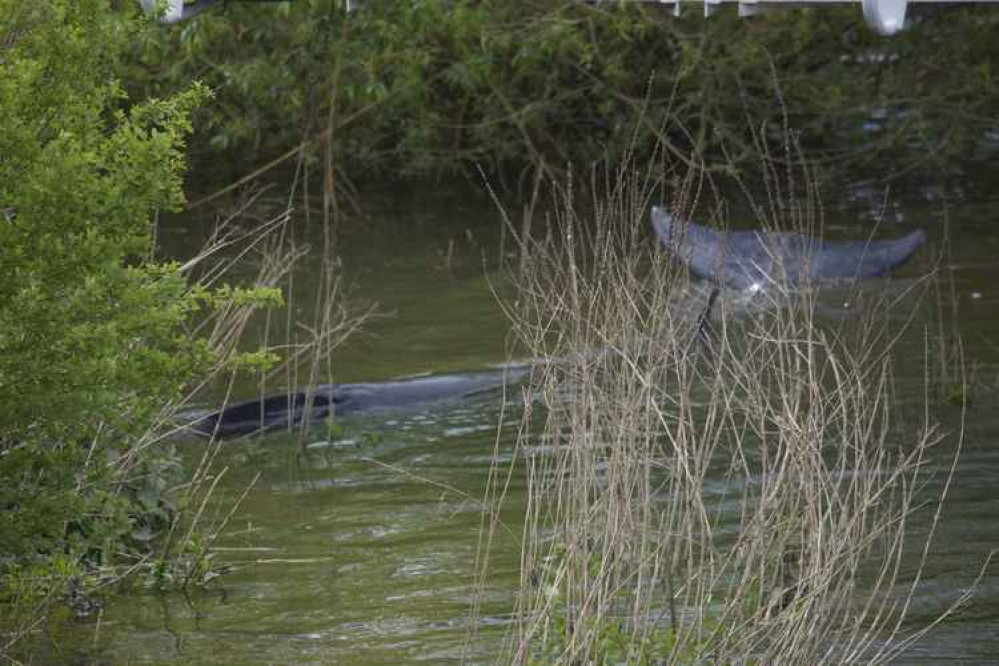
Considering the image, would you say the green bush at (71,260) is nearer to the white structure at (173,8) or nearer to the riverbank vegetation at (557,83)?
the white structure at (173,8)

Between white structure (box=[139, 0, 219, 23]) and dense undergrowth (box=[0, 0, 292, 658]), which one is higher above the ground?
white structure (box=[139, 0, 219, 23])

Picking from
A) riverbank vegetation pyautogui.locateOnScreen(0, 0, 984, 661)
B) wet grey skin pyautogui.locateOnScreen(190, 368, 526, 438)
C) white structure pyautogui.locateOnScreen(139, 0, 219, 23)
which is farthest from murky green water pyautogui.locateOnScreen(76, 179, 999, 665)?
white structure pyautogui.locateOnScreen(139, 0, 219, 23)

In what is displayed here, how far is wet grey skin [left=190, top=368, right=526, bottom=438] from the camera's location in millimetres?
9914

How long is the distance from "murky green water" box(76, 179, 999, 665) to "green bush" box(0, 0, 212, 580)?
103 centimetres

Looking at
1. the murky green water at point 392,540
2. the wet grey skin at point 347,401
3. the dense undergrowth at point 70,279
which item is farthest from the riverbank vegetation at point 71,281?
the wet grey skin at point 347,401

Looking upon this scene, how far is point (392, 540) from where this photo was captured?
25.8 feet

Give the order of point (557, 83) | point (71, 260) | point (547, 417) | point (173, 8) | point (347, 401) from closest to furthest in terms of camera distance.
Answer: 1. point (71, 260)
2. point (547, 417)
3. point (173, 8)
4. point (347, 401)
5. point (557, 83)

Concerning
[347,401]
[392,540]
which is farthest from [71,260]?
[347,401]

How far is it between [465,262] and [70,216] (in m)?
11.3

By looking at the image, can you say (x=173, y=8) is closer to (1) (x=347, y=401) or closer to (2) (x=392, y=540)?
(2) (x=392, y=540)

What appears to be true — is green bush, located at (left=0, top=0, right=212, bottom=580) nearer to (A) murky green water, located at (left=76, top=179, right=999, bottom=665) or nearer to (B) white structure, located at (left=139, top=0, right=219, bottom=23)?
(B) white structure, located at (left=139, top=0, right=219, bottom=23)

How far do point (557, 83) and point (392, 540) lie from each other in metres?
11.1

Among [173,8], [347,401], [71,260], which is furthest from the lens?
[347,401]

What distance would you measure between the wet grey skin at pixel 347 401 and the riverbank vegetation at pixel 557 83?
4.75m
